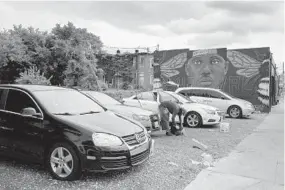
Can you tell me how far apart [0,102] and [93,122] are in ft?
6.67

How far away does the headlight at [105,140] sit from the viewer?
4.63 metres

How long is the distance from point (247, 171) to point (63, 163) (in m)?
3.51

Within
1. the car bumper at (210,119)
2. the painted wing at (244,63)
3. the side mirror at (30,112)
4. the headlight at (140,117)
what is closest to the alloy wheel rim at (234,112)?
the car bumper at (210,119)

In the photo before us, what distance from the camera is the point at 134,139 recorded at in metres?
5.04

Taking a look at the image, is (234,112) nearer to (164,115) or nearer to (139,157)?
(164,115)

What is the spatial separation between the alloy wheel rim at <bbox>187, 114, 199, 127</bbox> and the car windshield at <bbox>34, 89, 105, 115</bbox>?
6.17m

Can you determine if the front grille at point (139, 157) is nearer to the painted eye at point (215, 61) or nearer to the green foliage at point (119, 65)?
the painted eye at point (215, 61)

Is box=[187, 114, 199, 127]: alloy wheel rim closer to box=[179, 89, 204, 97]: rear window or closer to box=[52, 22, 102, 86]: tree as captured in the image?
box=[179, 89, 204, 97]: rear window

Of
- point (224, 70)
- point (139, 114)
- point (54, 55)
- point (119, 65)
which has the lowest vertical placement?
point (139, 114)

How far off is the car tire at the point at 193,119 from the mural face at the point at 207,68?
1231cm

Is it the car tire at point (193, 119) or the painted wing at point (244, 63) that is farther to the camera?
the painted wing at point (244, 63)

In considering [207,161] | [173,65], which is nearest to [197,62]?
[173,65]

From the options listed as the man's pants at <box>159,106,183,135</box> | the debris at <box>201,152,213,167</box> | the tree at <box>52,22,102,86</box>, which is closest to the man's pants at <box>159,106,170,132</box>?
the man's pants at <box>159,106,183,135</box>

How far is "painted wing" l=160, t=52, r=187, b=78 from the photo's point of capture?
80.1ft
